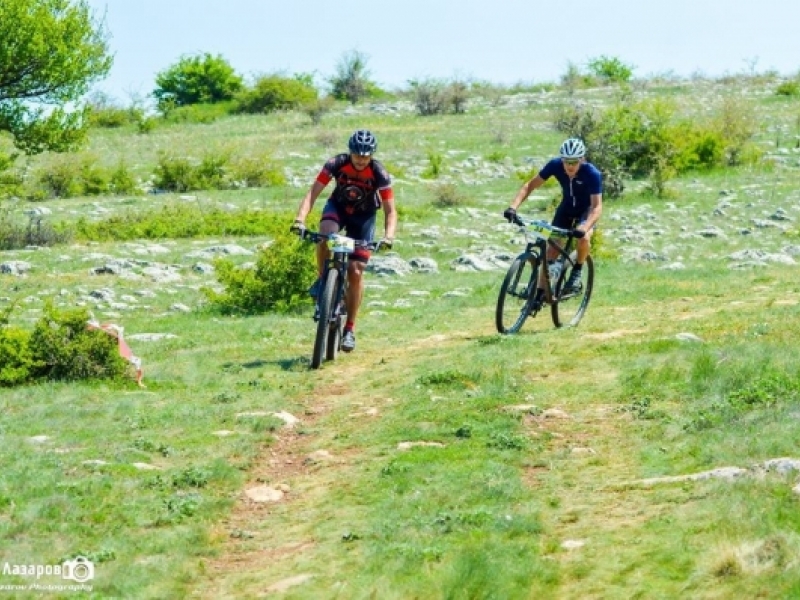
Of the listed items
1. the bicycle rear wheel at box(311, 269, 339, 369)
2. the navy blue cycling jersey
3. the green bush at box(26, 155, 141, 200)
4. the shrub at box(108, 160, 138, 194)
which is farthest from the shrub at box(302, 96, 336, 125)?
the bicycle rear wheel at box(311, 269, 339, 369)

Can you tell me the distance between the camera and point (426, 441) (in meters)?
9.53

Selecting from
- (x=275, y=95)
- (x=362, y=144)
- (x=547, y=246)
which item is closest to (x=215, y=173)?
(x=547, y=246)

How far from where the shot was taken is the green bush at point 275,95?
62750 mm

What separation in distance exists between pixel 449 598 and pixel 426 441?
328 cm

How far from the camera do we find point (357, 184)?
43.2 feet

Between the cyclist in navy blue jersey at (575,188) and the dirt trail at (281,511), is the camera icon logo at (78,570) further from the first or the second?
the cyclist in navy blue jersey at (575,188)

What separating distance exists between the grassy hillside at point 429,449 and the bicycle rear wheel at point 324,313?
19 cm

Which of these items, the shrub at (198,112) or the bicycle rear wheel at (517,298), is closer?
the bicycle rear wheel at (517,298)

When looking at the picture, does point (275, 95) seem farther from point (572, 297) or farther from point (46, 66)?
point (572, 297)

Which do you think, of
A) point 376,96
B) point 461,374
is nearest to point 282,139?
point 376,96

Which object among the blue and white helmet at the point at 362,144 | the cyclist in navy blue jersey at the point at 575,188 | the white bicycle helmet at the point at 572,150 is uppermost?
the blue and white helmet at the point at 362,144

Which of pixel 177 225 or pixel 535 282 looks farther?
pixel 177 225

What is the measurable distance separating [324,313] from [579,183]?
3.47 m

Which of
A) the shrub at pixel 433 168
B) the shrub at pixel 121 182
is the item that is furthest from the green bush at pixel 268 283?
the shrub at pixel 433 168
